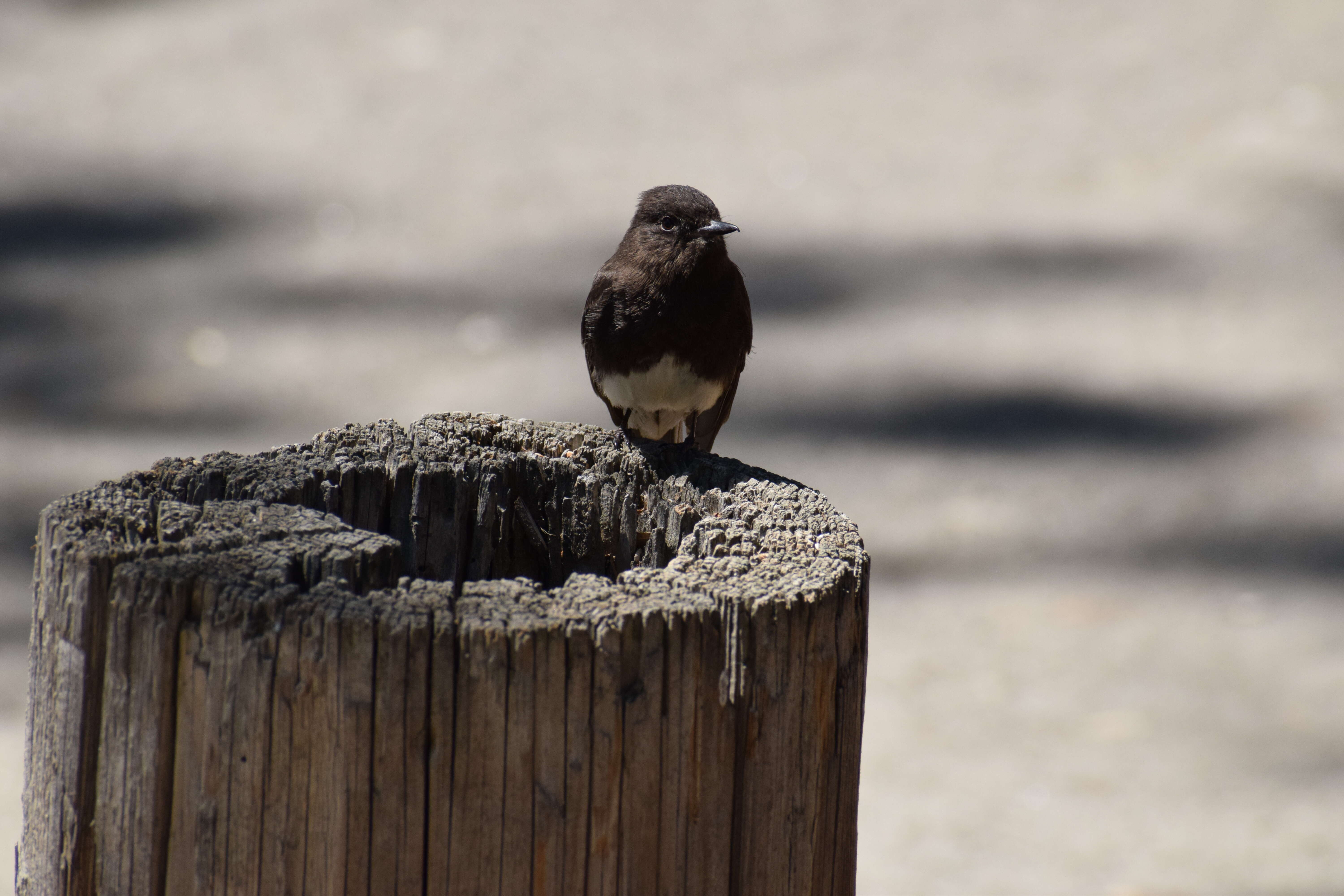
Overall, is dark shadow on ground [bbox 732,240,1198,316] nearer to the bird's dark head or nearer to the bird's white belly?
the bird's white belly

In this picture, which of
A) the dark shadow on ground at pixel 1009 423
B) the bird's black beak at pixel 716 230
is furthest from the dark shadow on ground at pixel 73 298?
the bird's black beak at pixel 716 230

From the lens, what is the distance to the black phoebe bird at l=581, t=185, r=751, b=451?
148 inches

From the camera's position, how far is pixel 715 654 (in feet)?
5.49

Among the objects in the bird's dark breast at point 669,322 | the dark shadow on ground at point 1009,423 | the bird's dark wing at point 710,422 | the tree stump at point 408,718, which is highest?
the dark shadow on ground at point 1009,423

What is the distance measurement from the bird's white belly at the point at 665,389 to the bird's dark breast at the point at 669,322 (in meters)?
0.02

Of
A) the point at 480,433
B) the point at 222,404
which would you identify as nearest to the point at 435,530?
the point at 480,433

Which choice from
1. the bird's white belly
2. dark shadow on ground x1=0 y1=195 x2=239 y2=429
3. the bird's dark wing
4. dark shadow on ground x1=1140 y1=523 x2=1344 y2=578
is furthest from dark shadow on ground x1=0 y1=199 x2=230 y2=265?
dark shadow on ground x1=1140 y1=523 x2=1344 y2=578

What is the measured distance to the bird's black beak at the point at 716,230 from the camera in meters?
3.68

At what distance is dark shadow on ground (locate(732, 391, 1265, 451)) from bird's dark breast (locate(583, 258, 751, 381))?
8.41ft

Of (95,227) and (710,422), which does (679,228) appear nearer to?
(710,422)

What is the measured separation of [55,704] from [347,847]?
46 centimetres

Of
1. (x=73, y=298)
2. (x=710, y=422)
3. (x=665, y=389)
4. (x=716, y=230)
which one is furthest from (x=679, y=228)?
(x=73, y=298)

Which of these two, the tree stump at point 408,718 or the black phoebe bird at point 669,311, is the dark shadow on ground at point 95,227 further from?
the tree stump at point 408,718

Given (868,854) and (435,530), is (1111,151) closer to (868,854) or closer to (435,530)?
(868,854)
